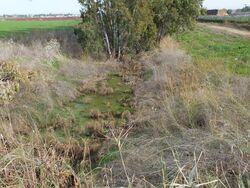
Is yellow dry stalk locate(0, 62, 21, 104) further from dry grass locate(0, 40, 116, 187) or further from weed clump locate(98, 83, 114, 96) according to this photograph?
weed clump locate(98, 83, 114, 96)

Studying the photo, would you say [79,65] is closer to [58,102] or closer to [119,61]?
[119,61]

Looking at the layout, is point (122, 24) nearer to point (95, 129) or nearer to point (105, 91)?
point (105, 91)

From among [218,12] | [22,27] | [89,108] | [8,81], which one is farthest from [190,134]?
[218,12]

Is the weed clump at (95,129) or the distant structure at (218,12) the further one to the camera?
the distant structure at (218,12)

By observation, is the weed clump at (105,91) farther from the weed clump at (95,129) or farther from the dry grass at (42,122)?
the weed clump at (95,129)

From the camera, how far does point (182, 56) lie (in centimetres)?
1725

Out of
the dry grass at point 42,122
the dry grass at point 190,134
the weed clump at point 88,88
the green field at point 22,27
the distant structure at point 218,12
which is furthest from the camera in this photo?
the distant structure at point 218,12

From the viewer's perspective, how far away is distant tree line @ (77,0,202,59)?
818 inches

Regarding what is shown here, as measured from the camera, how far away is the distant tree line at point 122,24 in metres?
20.8

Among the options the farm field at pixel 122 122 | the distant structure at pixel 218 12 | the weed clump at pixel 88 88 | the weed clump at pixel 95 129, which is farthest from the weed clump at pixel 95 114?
the distant structure at pixel 218 12

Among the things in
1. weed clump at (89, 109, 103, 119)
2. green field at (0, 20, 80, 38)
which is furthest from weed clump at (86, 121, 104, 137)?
green field at (0, 20, 80, 38)

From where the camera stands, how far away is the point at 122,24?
2131 centimetres

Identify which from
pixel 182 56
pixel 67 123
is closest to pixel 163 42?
pixel 182 56

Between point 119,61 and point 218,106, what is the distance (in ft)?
43.8
